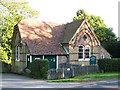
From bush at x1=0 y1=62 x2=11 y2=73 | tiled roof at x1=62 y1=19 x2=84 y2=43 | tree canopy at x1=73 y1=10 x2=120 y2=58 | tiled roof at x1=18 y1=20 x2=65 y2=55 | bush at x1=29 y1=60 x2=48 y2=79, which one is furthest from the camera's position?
tree canopy at x1=73 y1=10 x2=120 y2=58

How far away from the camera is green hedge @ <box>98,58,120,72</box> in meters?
35.3

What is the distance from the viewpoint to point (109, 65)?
35.4 meters

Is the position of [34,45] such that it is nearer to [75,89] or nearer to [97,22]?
[75,89]

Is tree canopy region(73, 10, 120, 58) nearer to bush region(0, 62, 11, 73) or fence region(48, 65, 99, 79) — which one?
fence region(48, 65, 99, 79)

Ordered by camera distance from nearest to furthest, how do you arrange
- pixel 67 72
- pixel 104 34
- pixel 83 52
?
pixel 67 72, pixel 83 52, pixel 104 34

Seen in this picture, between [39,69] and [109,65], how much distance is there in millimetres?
9424

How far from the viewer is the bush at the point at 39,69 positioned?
30.7 m

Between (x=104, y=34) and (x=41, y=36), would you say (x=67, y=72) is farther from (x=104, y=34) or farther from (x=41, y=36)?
(x=104, y=34)

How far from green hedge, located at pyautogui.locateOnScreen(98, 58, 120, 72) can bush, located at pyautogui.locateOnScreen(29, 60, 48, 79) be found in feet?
27.0

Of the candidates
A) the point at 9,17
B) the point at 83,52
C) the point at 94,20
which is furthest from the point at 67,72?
the point at 94,20

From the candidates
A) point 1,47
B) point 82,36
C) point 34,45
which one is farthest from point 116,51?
point 1,47

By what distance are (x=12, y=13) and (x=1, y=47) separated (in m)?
5.39

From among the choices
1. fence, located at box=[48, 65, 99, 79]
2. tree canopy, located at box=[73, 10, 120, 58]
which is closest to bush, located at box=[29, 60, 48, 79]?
fence, located at box=[48, 65, 99, 79]

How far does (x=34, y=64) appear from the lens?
32469 millimetres
